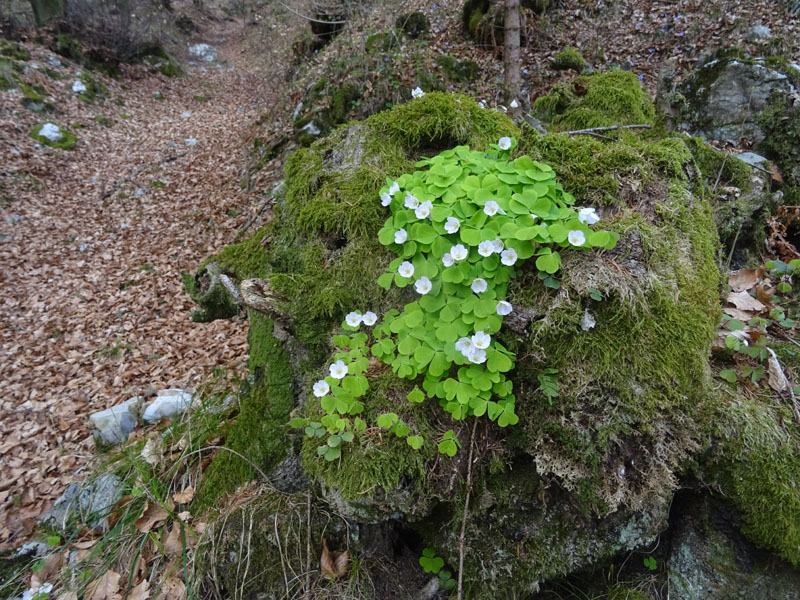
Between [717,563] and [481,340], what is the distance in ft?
4.50

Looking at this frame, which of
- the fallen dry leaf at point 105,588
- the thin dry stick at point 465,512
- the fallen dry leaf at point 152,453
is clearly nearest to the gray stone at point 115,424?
the fallen dry leaf at point 152,453

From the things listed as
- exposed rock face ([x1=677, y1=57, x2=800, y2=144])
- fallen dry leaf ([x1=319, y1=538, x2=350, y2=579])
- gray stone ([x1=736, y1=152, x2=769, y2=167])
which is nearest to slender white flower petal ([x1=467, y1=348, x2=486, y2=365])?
fallen dry leaf ([x1=319, y1=538, x2=350, y2=579])

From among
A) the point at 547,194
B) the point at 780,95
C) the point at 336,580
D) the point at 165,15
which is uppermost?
the point at 165,15

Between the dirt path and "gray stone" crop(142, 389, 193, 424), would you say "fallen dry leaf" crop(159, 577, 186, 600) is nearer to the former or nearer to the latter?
"gray stone" crop(142, 389, 193, 424)

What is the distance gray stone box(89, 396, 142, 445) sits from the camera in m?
3.90

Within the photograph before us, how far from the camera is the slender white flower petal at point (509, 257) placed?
1.62m

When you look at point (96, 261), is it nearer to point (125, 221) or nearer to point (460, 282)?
point (125, 221)

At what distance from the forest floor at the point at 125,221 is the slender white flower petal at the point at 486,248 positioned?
331 cm

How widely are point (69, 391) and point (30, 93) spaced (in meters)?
8.87

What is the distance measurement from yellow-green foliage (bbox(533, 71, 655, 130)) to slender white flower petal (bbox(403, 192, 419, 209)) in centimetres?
201

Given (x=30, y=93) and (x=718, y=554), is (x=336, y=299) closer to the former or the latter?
(x=718, y=554)

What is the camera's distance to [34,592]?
2350 mm

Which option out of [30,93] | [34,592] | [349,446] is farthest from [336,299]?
[30,93]

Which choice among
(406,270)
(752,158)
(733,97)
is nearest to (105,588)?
(406,270)
